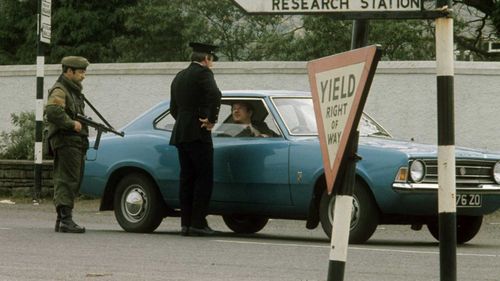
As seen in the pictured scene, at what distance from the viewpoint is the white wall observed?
2162 cm

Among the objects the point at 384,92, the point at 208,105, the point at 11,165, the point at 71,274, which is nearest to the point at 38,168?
the point at 11,165

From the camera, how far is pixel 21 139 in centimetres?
2300

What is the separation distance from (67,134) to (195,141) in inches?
55.7

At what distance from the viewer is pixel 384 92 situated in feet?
72.3

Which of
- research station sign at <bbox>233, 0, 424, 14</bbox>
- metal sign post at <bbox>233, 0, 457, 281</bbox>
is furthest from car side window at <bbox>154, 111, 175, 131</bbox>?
Result: research station sign at <bbox>233, 0, 424, 14</bbox>

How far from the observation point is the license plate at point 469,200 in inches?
486

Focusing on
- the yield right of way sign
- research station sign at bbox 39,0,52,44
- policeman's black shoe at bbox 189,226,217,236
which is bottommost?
policeman's black shoe at bbox 189,226,217,236

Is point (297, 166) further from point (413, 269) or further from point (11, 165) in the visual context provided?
point (11, 165)

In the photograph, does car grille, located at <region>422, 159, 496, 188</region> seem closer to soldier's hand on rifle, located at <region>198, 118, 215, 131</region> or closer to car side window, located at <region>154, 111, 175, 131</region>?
soldier's hand on rifle, located at <region>198, 118, 215, 131</region>

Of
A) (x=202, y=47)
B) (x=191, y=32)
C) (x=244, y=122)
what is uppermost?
(x=191, y=32)

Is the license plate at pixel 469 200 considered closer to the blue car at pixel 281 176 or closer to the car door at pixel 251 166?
the blue car at pixel 281 176

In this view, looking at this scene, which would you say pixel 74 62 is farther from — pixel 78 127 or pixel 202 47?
pixel 202 47

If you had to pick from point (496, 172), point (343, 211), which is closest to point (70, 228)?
point (496, 172)

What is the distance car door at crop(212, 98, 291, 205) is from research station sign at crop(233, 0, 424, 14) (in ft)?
25.3
